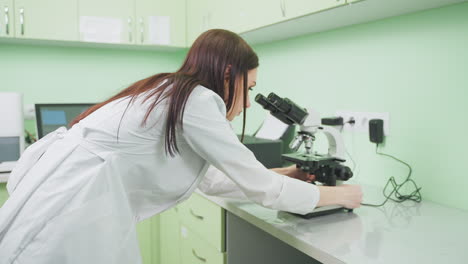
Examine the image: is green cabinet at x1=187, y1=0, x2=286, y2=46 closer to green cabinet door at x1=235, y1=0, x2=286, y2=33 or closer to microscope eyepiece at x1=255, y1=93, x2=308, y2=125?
green cabinet door at x1=235, y1=0, x2=286, y2=33

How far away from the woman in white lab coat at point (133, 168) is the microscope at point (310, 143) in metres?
0.10

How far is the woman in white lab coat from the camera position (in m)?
0.86

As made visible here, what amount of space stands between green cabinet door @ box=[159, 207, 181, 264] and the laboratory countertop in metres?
0.65

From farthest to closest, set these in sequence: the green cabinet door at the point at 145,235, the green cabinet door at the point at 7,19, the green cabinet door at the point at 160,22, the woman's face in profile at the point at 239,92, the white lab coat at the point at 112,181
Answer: the green cabinet door at the point at 160,22 → the green cabinet door at the point at 145,235 → the green cabinet door at the point at 7,19 → the woman's face in profile at the point at 239,92 → the white lab coat at the point at 112,181

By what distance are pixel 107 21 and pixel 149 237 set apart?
1402 mm

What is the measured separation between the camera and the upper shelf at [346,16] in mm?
1267

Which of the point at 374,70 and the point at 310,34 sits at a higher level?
the point at 310,34

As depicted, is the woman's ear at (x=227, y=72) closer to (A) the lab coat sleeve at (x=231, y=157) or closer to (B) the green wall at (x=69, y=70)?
(A) the lab coat sleeve at (x=231, y=157)

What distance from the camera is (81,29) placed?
89.6 inches

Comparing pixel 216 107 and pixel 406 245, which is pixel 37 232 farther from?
pixel 406 245

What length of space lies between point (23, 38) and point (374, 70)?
2.02 metres

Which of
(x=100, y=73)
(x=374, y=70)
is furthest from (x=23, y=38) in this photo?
(x=374, y=70)

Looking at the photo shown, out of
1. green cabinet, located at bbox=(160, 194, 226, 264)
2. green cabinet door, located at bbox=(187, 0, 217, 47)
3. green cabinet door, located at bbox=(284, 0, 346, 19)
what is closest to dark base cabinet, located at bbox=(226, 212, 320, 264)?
green cabinet, located at bbox=(160, 194, 226, 264)

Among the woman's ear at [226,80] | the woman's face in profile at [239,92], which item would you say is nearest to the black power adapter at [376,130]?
the woman's face in profile at [239,92]
